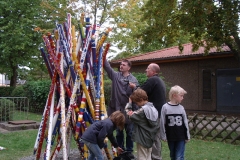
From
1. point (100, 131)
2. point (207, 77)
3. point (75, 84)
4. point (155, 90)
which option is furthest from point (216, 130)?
point (207, 77)

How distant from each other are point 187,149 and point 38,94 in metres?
10.8

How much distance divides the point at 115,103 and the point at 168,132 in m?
1.25

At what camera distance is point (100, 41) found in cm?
566

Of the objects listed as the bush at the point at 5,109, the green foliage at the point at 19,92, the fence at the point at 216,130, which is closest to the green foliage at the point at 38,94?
the green foliage at the point at 19,92

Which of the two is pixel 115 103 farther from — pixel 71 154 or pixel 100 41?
pixel 71 154

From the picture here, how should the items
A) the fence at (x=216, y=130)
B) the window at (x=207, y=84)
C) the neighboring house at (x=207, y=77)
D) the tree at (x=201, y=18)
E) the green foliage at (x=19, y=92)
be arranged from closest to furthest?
the fence at (x=216, y=130), the tree at (x=201, y=18), the neighboring house at (x=207, y=77), the window at (x=207, y=84), the green foliage at (x=19, y=92)

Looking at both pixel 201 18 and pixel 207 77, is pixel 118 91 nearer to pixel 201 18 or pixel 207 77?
pixel 201 18

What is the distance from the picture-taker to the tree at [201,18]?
1037 cm

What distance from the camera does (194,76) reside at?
59.1 ft

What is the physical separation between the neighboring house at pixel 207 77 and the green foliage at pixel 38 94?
6.47 m

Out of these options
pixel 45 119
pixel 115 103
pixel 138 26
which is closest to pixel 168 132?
pixel 115 103

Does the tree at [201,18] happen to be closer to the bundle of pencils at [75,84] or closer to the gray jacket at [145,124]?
the bundle of pencils at [75,84]

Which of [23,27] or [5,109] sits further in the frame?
[23,27]

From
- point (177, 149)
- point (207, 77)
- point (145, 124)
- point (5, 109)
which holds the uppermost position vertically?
point (207, 77)
